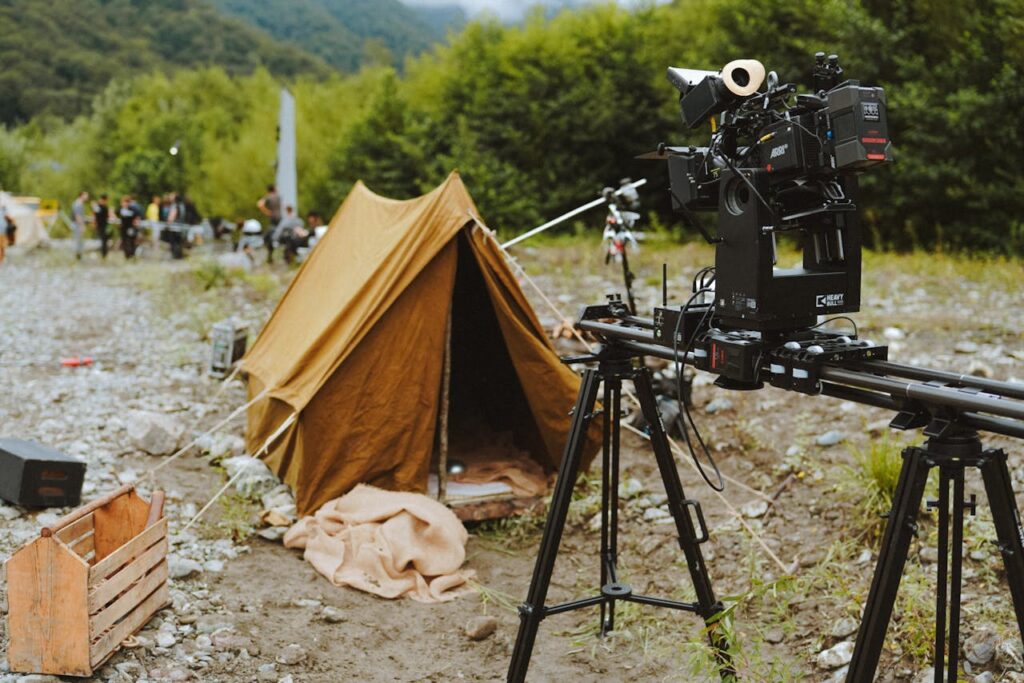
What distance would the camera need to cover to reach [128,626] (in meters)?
3.60

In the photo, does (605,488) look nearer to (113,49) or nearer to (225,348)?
(225,348)

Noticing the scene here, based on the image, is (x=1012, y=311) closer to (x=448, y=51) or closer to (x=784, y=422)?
(x=784, y=422)

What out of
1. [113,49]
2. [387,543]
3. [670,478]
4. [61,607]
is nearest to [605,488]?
[670,478]

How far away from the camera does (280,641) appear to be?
3.95 m

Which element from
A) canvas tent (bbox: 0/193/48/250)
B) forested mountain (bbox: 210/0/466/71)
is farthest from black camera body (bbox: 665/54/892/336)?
forested mountain (bbox: 210/0/466/71)

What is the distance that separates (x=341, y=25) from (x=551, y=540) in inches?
4257

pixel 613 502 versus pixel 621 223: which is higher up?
pixel 621 223

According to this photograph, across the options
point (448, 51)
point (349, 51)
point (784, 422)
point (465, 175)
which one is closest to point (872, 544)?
point (784, 422)

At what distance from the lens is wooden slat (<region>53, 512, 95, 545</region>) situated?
357 cm

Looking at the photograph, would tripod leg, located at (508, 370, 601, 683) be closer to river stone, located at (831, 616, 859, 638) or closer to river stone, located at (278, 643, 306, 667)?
river stone, located at (278, 643, 306, 667)

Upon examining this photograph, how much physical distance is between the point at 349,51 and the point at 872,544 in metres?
89.0

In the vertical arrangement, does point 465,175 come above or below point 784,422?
above

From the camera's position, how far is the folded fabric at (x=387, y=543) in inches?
180

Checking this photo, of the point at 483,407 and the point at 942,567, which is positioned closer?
the point at 942,567
